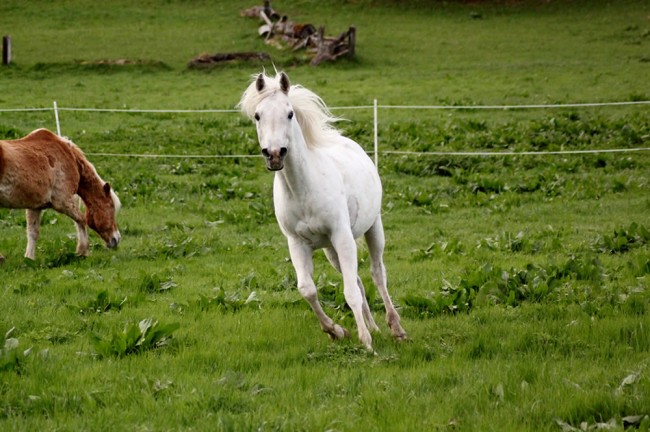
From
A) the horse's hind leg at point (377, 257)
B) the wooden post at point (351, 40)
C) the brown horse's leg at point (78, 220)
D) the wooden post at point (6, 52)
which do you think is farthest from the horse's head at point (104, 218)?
the wooden post at point (6, 52)

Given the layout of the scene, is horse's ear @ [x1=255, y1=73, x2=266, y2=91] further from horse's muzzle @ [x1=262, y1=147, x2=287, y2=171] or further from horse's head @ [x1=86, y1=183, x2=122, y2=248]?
horse's head @ [x1=86, y1=183, x2=122, y2=248]

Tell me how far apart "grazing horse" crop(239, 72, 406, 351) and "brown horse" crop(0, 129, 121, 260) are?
5654 millimetres

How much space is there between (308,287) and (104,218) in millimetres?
6200

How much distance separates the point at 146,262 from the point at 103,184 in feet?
6.20

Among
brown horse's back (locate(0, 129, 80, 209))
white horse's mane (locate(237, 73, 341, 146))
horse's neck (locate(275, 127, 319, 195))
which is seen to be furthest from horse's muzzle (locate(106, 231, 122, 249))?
horse's neck (locate(275, 127, 319, 195))

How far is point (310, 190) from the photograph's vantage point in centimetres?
780

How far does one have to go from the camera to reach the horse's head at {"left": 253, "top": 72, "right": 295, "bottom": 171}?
283 inches

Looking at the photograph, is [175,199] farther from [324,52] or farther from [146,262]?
[324,52]

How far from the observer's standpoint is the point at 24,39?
41.7 metres

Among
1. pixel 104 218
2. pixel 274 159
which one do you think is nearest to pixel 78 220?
pixel 104 218

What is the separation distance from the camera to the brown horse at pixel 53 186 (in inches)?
486

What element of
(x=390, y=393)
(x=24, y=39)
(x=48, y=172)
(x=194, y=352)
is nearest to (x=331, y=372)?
(x=390, y=393)

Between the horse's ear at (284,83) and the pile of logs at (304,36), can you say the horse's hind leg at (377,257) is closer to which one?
the horse's ear at (284,83)

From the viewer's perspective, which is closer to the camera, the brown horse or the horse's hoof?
the horse's hoof
